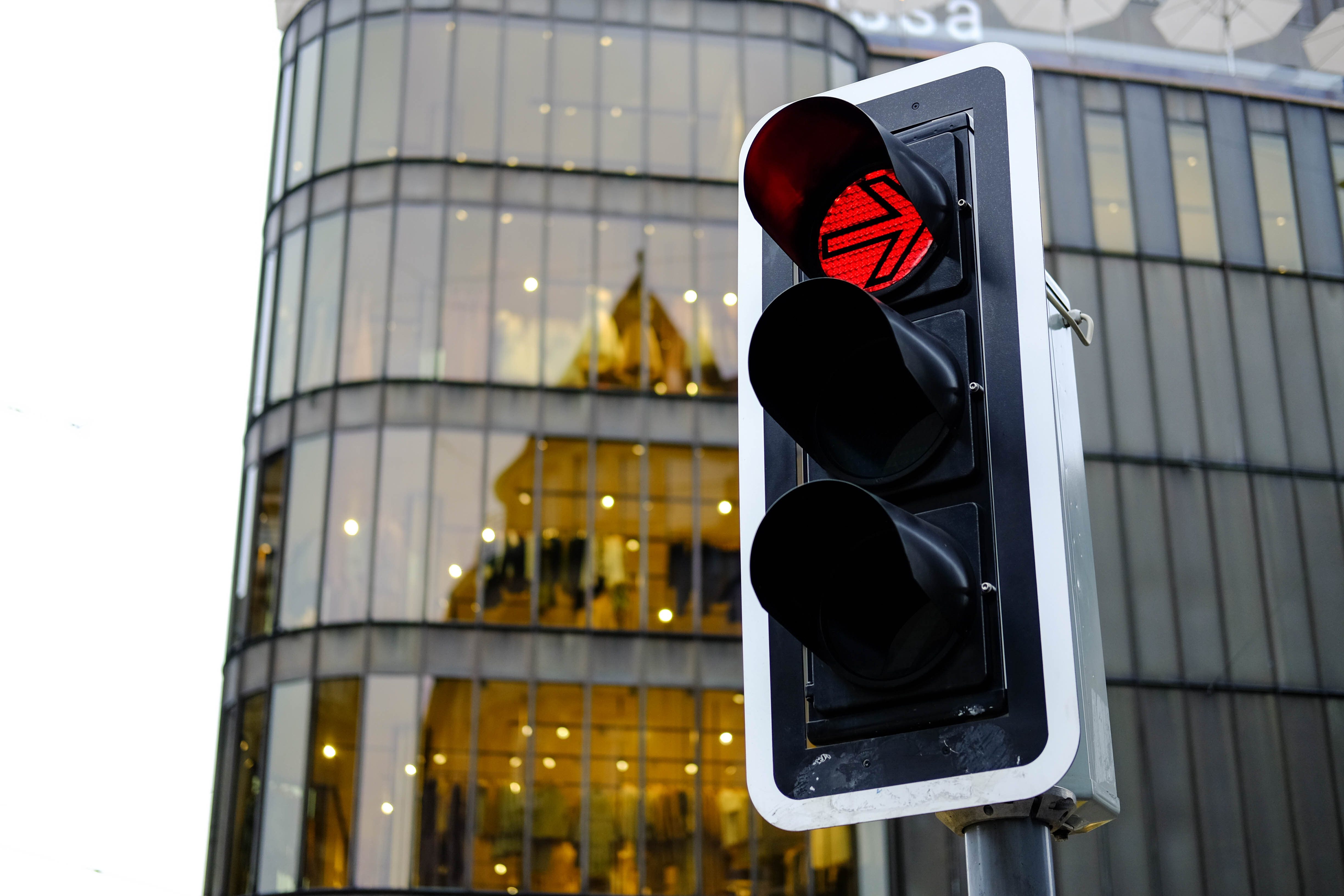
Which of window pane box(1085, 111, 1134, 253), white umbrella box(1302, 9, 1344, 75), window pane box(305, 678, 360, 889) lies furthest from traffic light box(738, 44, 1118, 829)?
white umbrella box(1302, 9, 1344, 75)

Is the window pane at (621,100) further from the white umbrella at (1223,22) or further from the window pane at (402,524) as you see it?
the white umbrella at (1223,22)

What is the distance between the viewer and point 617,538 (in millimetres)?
25422

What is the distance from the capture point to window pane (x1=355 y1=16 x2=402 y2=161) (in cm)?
2750

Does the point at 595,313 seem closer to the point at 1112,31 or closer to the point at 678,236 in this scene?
the point at 678,236

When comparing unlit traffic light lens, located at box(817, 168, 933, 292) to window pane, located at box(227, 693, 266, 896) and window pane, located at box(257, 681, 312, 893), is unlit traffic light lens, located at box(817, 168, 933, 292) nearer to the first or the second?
window pane, located at box(257, 681, 312, 893)

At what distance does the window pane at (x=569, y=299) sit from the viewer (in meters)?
26.4

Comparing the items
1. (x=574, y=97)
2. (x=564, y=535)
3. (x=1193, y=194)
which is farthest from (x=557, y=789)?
(x=1193, y=194)

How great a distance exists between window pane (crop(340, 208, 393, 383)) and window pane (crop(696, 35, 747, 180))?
20.1 feet

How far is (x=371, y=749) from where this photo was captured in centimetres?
2362

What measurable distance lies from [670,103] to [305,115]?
718 cm

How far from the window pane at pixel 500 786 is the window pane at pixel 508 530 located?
1.34m

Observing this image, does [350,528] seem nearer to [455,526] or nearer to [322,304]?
[455,526]

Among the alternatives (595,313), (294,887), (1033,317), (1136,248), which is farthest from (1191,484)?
(1033,317)

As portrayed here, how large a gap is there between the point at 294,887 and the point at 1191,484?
17.5 m
